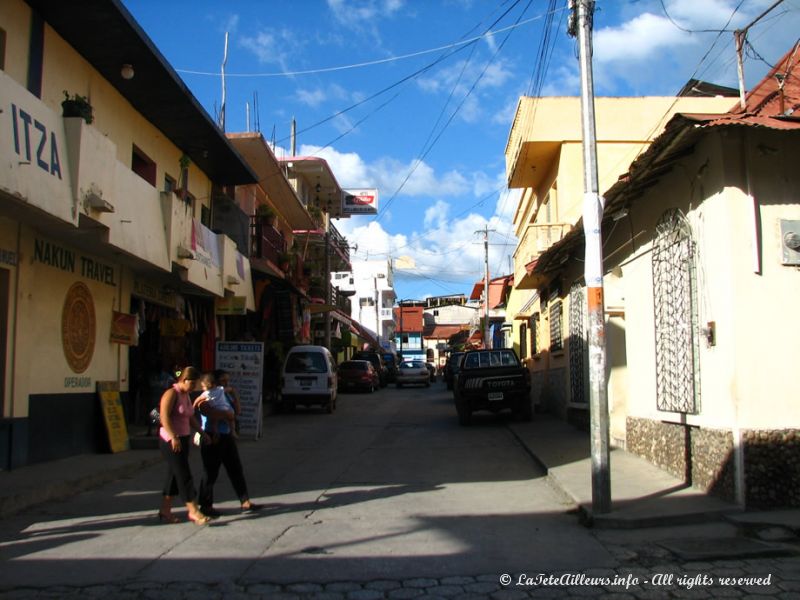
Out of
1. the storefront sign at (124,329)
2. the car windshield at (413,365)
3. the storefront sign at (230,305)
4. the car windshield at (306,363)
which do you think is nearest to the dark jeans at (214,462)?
the storefront sign at (124,329)

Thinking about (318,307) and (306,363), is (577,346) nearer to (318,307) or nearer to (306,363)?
(306,363)

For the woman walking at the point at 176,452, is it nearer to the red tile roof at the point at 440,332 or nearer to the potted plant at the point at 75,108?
the potted plant at the point at 75,108

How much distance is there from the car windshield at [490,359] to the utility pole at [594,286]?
1097 centimetres

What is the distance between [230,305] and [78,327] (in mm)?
6855

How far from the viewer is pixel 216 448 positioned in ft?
26.5

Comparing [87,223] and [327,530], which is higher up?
[87,223]

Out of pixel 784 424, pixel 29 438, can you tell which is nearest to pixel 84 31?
pixel 29 438

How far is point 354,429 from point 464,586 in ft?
40.6

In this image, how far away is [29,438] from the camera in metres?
10.5


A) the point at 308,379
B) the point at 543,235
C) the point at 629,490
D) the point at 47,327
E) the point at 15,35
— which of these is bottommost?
the point at 629,490

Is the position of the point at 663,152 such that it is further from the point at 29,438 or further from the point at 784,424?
the point at 29,438

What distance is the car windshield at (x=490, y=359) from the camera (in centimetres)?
1897

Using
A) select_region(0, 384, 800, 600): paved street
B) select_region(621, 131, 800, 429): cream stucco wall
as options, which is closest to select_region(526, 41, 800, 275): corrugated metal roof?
select_region(621, 131, 800, 429): cream stucco wall

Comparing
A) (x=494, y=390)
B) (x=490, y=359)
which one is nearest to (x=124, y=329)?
(x=494, y=390)
